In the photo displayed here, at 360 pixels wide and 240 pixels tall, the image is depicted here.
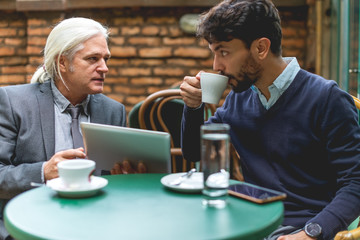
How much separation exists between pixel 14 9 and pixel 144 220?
137 inches

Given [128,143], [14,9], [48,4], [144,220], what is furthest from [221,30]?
[14,9]

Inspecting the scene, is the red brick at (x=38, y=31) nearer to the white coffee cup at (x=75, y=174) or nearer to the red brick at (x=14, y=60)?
the red brick at (x=14, y=60)

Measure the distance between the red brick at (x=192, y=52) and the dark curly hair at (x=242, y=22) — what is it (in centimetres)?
226

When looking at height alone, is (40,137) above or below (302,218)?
above

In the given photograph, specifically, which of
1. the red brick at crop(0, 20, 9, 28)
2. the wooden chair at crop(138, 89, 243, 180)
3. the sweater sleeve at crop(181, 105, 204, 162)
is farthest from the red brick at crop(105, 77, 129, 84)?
the sweater sleeve at crop(181, 105, 204, 162)

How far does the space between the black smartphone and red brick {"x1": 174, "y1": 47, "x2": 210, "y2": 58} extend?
2663 millimetres

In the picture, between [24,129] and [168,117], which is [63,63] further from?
[168,117]

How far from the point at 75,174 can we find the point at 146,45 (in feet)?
9.33

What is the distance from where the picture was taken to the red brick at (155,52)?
378 centimetres

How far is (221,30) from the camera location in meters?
1.40

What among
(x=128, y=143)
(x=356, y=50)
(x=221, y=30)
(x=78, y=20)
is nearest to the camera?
(x=128, y=143)

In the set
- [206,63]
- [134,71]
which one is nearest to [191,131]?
[206,63]

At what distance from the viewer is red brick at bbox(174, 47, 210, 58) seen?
372 centimetres

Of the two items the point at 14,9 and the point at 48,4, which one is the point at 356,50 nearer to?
the point at 48,4
